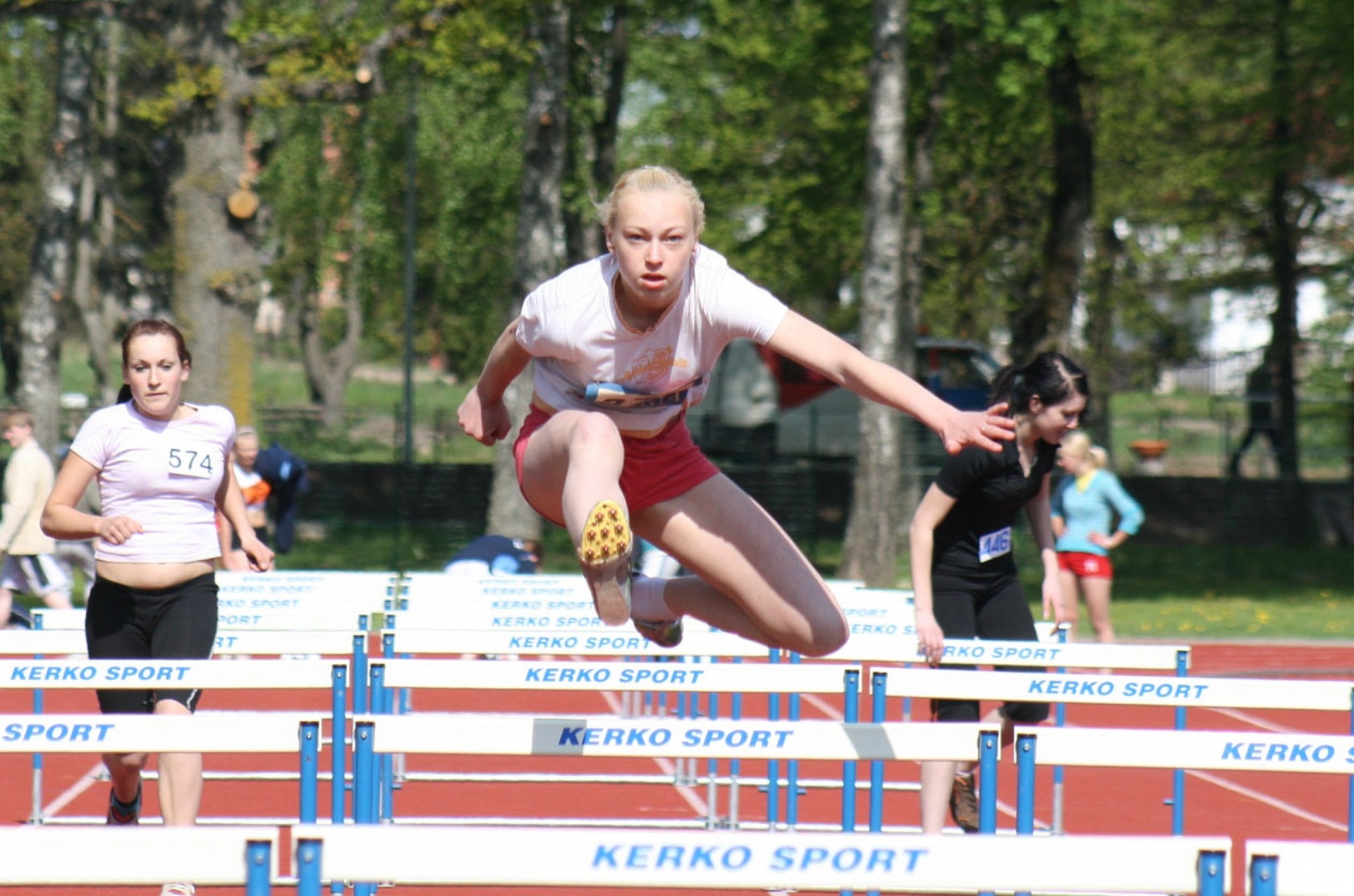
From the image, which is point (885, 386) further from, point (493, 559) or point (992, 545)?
point (493, 559)

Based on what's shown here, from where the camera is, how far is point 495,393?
5203mm

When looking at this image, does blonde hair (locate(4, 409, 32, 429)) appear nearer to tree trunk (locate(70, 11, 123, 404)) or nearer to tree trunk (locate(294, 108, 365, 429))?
tree trunk (locate(70, 11, 123, 404))

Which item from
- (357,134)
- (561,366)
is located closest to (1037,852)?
(561,366)

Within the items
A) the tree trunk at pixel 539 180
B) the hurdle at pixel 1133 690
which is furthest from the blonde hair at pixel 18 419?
the hurdle at pixel 1133 690

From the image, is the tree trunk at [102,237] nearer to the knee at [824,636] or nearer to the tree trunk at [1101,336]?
the tree trunk at [1101,336]

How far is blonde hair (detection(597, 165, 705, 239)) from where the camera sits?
4.66 metres

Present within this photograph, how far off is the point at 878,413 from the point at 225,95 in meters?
7.10

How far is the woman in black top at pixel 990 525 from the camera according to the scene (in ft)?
21.6

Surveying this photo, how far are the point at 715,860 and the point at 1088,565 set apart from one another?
10.2m

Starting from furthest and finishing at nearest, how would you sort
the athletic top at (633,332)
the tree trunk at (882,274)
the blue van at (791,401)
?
the blue van at (791,401) → the tree trunk at (882,274) → the athletic top at (633,332)

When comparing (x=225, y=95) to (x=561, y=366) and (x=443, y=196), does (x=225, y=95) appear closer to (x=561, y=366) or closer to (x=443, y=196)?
(x=561, y=366)

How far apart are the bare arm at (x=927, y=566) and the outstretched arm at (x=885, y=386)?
1.95 meters

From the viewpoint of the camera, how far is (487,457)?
1057 inches

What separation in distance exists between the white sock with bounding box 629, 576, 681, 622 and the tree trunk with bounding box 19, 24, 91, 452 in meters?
17.0
